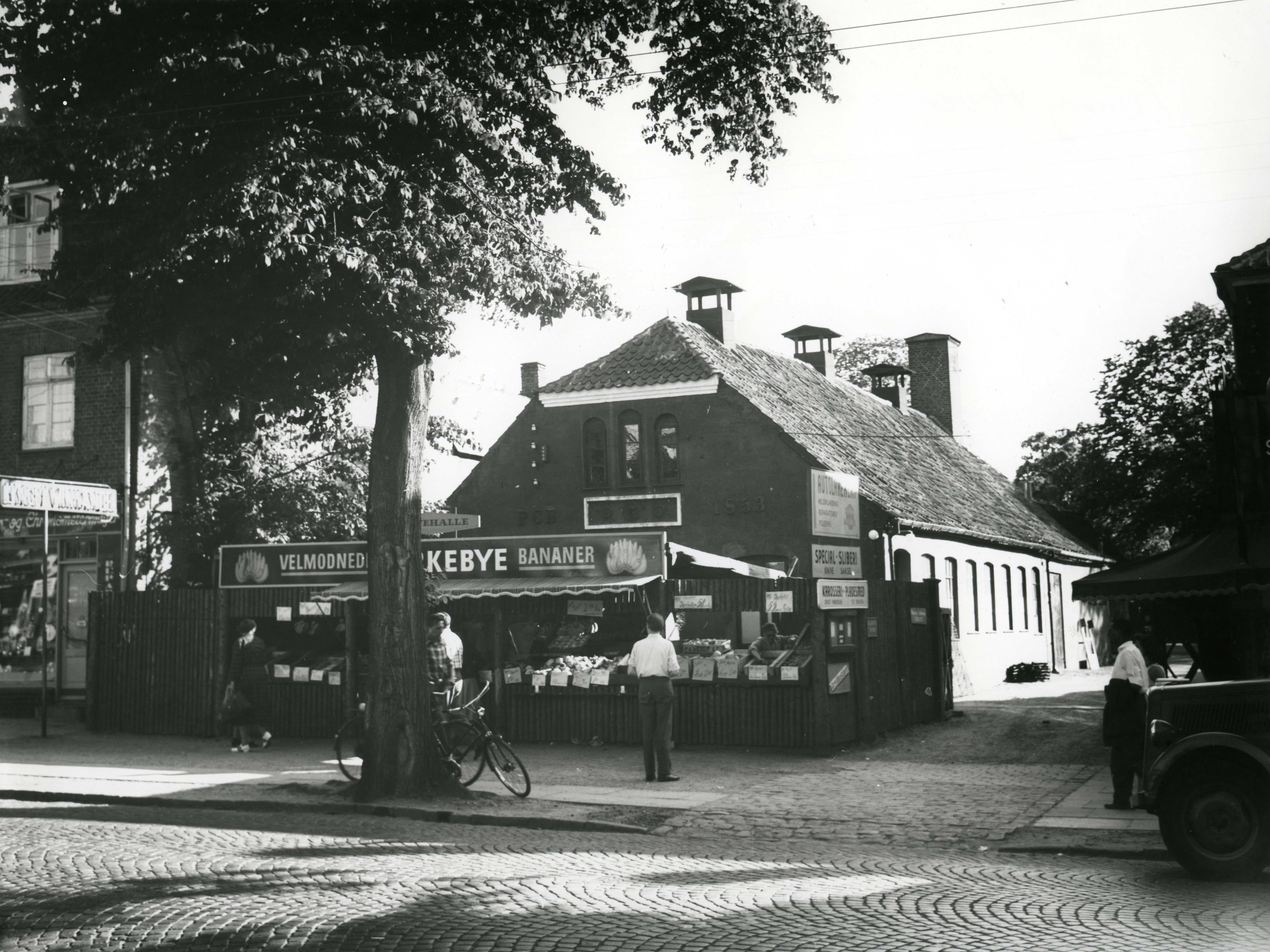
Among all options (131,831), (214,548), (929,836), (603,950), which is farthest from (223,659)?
(603,950)

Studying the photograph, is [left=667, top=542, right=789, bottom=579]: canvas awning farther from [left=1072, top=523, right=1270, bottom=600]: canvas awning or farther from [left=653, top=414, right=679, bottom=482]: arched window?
[left=653, top=414, right=679, bottom=482]: arched window

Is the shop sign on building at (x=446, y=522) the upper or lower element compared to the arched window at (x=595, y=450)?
lower

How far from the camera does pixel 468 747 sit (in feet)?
46.7

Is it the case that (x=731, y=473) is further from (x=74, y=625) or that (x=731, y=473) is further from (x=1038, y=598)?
(x=1038, y=598)

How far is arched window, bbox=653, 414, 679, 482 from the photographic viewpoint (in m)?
28.6

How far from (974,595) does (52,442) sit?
70.0 feet

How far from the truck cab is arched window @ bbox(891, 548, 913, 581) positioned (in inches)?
700

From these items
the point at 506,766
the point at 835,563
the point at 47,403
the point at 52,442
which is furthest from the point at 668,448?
the point at 506,766

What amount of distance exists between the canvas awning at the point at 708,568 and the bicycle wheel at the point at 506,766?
5.44 meters

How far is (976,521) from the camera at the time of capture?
33.5m

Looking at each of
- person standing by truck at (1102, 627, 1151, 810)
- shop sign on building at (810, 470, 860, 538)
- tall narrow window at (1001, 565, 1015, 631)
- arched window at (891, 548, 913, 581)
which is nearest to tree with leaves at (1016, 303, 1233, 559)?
tall narrow window at (1001, 565, 1015, 631)

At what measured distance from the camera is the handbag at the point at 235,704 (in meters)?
18.4

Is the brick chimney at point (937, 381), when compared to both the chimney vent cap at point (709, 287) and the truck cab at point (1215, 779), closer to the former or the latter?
the chimney vent cap at point (709, 287)

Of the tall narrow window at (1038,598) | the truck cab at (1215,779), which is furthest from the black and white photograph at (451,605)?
the tall narrow window at (1038,598)
